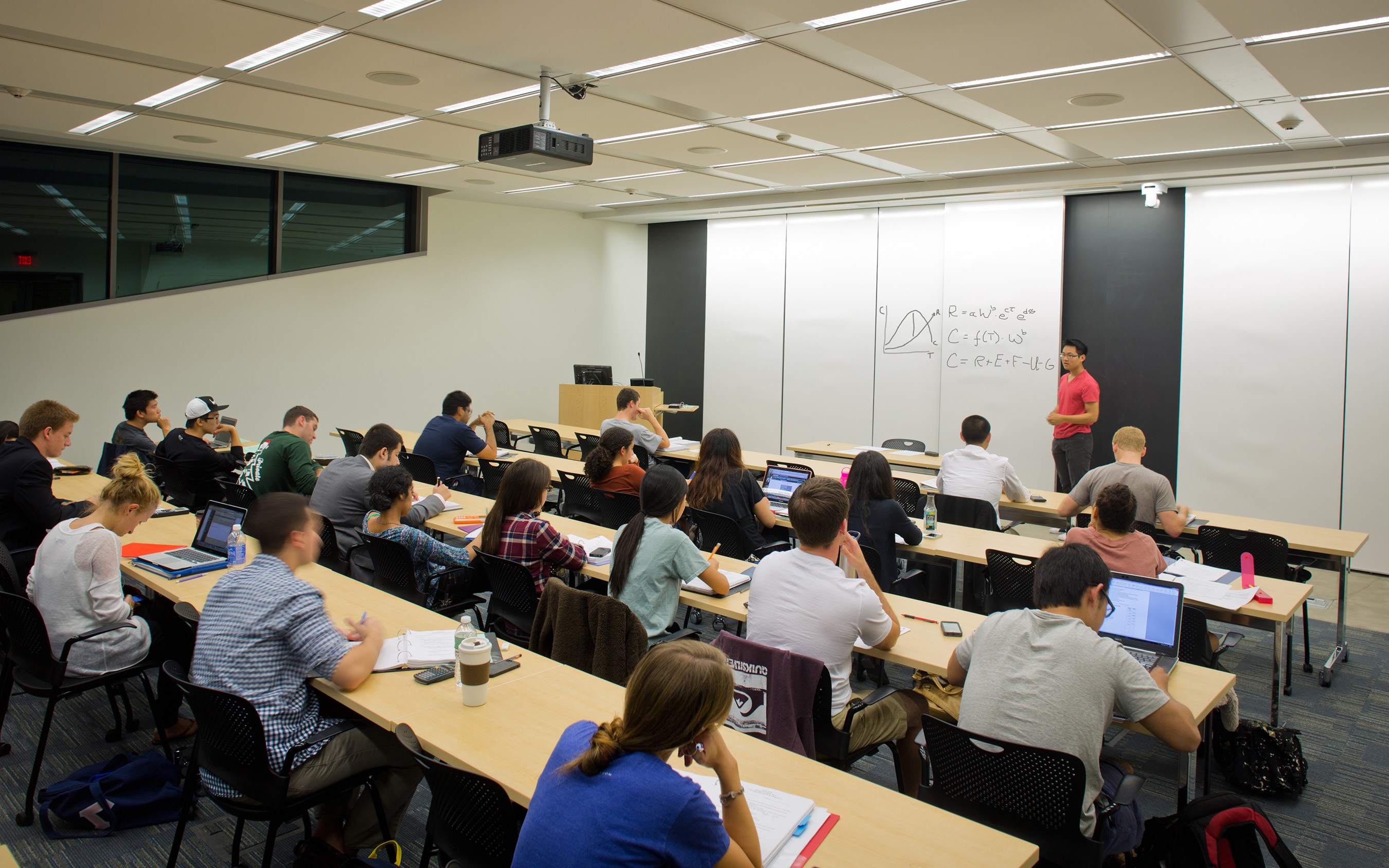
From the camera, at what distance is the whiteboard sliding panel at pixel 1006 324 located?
861cm

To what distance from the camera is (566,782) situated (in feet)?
5.07

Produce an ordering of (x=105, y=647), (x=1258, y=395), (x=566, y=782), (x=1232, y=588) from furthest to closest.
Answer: (x=1258, y=395), (x=1232, y=588), (x=105, y=647), (x=566, y=782)

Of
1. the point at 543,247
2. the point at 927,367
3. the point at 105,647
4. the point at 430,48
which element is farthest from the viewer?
the point at 543,247

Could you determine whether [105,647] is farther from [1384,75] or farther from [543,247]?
[543,247]

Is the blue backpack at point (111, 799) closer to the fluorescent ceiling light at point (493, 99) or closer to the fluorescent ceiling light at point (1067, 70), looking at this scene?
the fluorescent ceiling light at point (493, 99)

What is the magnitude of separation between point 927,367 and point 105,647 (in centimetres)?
803

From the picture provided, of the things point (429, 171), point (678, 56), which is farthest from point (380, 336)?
point (678, 56)

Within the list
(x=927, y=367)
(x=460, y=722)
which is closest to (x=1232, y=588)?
(x=460, y=722)

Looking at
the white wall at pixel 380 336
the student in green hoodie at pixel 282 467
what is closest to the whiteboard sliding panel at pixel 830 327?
the white wall at pixel 380 336

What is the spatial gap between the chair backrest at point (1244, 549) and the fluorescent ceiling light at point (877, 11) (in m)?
3.25

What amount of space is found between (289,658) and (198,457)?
4.26 meters

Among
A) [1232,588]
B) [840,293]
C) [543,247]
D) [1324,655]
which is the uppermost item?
[543,247]

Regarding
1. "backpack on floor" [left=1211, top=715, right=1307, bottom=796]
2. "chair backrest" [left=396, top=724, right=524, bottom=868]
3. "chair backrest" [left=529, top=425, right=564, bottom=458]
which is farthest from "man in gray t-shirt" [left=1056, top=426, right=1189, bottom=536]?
"chair backrest" [left=529, top=425, right=564, bottom=458]

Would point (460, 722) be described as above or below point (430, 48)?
below
